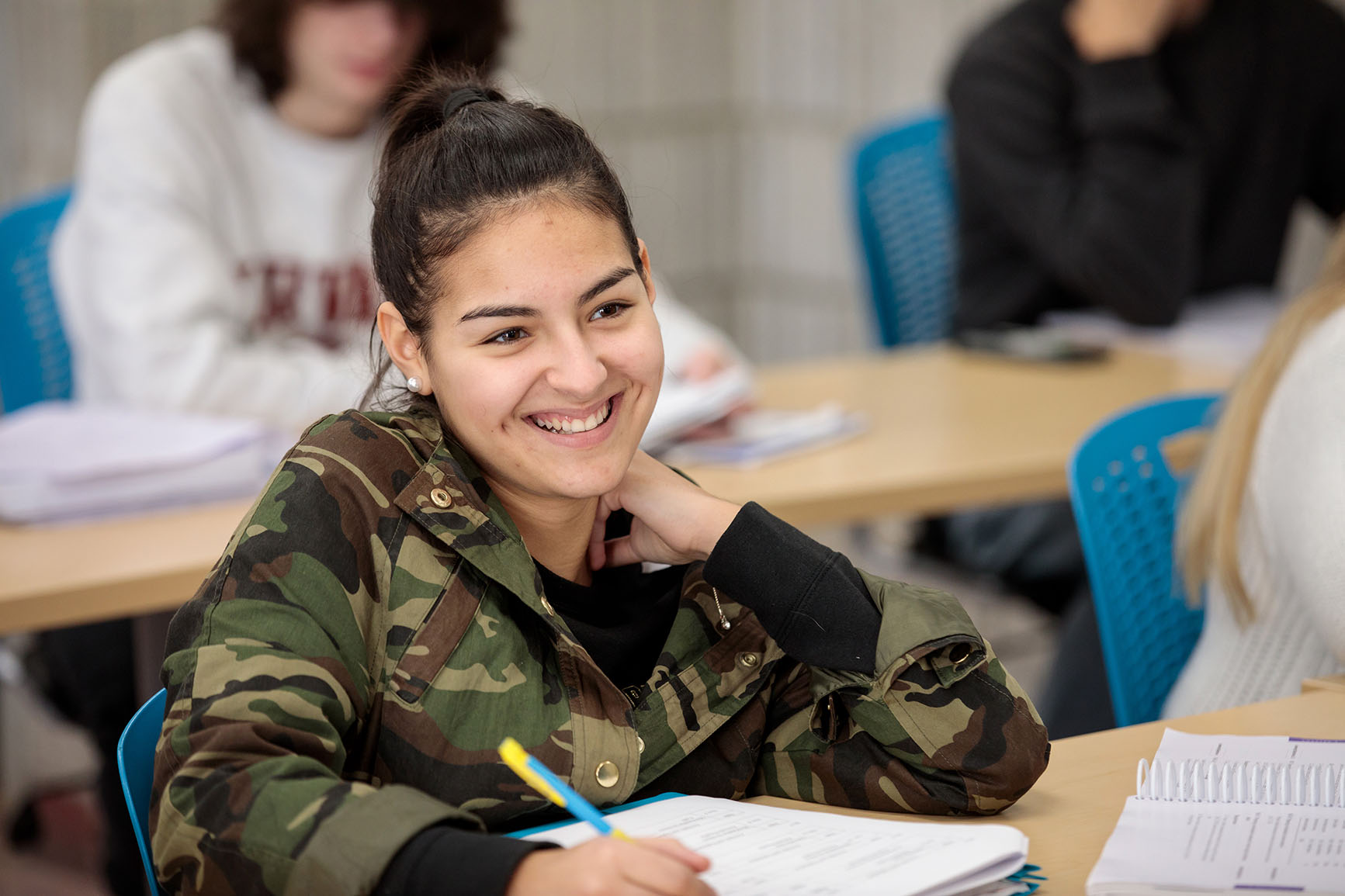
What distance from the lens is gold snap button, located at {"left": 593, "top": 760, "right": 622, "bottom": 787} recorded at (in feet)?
3.41

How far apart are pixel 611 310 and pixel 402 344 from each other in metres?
0.17

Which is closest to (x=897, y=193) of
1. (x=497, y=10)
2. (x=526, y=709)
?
(x=497, y=10)

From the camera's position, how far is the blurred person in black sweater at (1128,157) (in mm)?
2613

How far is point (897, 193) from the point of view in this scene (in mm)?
2939

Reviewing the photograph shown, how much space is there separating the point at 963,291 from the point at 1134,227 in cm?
37

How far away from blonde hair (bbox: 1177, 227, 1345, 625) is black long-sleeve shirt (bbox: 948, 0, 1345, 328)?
1.04 m

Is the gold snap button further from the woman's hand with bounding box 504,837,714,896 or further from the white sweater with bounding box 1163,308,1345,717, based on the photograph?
the white sweater with bounding box 1163,308,1345,717

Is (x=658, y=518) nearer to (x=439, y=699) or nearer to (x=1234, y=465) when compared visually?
(x=439, y=699)

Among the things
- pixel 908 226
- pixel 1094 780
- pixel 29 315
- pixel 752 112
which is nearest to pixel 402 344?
pixel 1094 780

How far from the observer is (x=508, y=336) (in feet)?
3.58

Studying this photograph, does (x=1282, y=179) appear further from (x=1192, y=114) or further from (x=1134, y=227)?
(x=1134, y=227)

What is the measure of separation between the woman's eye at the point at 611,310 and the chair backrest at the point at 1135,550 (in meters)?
0.65

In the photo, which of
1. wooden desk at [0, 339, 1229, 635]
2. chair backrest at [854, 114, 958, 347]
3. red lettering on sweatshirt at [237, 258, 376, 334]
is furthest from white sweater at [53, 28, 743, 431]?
chair backrest at [854, 114, 958, 347]

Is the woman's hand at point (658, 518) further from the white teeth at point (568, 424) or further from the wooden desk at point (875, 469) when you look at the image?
the wooden desk at point (875, 469)
